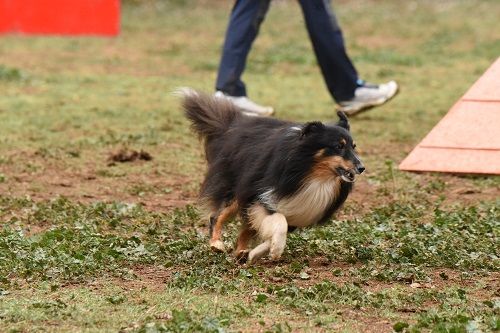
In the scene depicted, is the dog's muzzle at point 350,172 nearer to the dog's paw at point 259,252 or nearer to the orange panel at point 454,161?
the dog's paw at point 259,252

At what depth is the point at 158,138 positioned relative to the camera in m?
10.0

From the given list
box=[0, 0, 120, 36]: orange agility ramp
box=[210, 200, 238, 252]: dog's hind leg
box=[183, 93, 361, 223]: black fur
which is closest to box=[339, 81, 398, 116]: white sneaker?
box=[183, 93, 361, 223]: black fur

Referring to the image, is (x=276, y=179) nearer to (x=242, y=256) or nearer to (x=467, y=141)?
(x=242, y=256)

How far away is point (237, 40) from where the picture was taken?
33.8ft

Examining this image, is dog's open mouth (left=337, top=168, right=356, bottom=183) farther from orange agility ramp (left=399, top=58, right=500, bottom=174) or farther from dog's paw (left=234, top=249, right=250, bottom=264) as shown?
orange agility ramp (left=399, top=58, right=500, bottom=174)

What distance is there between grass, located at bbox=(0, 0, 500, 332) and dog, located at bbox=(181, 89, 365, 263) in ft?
0.62

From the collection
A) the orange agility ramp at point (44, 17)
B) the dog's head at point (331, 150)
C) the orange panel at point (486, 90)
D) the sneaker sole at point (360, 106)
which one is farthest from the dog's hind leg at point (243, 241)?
the orange agility ramp at point (44, 17)

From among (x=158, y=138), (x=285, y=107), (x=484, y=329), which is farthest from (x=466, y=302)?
(x=285, y=107)

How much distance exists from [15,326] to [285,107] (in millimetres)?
A: 7374

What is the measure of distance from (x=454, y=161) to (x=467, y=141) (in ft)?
0.66

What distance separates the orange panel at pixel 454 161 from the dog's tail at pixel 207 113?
220 cm

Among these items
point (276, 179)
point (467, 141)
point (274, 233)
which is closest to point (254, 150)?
point (276, 179)

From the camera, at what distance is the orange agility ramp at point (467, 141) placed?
8.41 meters

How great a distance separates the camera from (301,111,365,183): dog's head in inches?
228
